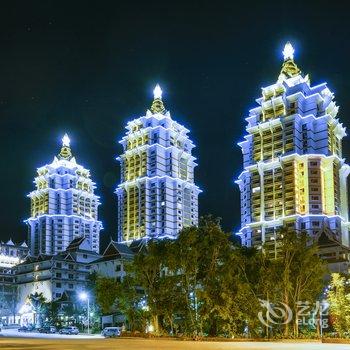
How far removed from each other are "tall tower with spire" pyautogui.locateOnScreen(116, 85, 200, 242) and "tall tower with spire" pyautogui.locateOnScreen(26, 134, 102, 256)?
778 inches

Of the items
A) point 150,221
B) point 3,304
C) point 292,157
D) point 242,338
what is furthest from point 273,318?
point 150,221

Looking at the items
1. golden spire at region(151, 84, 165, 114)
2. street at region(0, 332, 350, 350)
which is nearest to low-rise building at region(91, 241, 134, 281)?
golden spire at region(151, 84, 165, 114)

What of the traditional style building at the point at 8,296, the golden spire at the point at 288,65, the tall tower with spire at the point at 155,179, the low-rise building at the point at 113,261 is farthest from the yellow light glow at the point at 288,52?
the traditional style building at the point at 8,296

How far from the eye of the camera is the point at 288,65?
12269cm

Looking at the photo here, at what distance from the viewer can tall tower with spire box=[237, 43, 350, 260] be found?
111 m

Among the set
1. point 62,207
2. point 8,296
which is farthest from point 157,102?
point 8,296

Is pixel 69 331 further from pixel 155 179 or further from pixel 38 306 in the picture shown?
pixel 155 179

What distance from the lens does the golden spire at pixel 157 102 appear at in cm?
13938

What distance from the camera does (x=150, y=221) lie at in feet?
429

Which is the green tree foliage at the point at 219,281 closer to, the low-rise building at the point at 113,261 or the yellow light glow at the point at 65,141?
the low-rise building at the point at 113,261

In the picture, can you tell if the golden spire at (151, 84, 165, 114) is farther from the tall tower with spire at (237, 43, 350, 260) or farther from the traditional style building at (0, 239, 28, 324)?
the traditional style building at (0, 239, 28, 324)

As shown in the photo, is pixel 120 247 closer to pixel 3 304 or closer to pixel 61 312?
Answer: pixel 61 312

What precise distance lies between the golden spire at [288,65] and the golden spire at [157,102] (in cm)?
3224

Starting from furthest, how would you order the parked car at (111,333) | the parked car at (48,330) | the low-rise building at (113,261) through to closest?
the low-rise building at (113,261) → the parked car at (48,330) → the parked car at (111,333)
